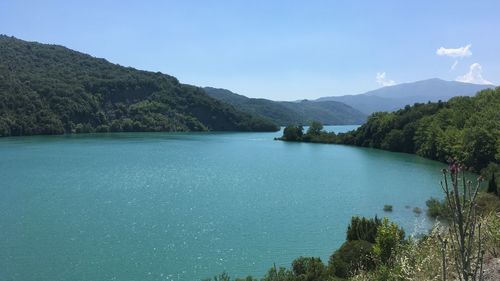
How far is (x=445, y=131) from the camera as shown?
260 feet

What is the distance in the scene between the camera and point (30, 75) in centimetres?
15900

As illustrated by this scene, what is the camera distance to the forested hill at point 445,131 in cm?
6191

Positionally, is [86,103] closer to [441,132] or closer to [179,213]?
[441,132]

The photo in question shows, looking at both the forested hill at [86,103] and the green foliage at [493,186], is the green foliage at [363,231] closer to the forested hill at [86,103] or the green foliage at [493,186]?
the green foliage at [493,186]

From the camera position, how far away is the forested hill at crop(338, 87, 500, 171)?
203ft

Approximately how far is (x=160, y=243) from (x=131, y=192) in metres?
18.0

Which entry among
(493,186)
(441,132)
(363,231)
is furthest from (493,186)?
(441,132)

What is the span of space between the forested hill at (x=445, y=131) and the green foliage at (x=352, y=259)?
84.3ft

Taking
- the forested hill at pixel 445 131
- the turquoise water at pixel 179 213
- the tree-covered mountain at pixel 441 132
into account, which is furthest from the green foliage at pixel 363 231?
the forested hill at pixel 445 131

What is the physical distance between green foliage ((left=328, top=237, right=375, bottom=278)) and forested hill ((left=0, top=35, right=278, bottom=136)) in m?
128

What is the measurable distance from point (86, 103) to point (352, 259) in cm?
15483

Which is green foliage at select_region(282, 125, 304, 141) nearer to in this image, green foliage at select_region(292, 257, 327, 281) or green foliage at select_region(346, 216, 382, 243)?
green foliage at select_region(346, 216, 382, 243)

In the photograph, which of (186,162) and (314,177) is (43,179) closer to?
(186,162)

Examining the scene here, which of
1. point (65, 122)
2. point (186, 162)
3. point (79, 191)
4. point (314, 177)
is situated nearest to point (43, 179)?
point (79, 191)
